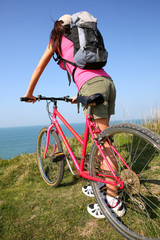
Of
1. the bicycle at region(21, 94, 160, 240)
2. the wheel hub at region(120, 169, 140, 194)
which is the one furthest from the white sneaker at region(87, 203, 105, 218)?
the wheel hub at region(120, 169, 140, 194)

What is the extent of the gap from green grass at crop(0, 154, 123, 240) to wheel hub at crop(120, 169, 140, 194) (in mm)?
536

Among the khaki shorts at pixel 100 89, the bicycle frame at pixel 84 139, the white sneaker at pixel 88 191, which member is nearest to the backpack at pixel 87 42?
the khaki shorts at pixel 100 89

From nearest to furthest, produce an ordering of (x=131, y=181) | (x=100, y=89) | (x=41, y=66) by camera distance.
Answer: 1. (x=131, y=181)
2. (x=100, y=89)
3. (x=41, y=66)

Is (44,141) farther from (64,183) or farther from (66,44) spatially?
(66,44)

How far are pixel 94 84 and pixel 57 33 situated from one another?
95 cm

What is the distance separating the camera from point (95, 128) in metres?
2.19

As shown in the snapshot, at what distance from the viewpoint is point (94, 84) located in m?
2.09

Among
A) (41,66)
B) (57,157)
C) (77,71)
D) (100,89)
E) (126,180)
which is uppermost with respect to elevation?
(41,66)

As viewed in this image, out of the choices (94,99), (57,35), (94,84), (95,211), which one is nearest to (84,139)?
(94,99)

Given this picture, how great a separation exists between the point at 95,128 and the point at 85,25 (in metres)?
1.32

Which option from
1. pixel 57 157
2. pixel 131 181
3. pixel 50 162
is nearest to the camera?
pixel 131 181

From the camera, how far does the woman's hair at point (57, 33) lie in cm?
228

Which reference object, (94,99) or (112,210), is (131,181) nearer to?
(112,210)

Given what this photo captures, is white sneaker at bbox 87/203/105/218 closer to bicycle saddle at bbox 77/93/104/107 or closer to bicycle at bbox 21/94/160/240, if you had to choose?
bicycle at bbox 21/94/160/240
